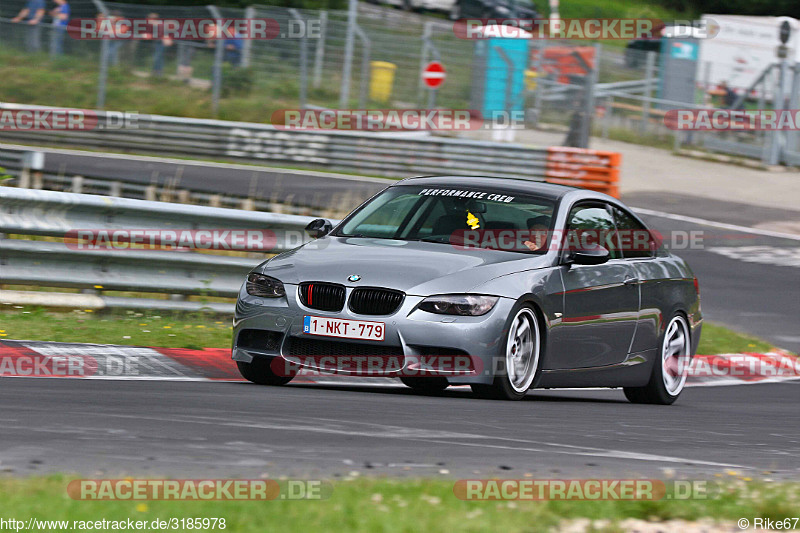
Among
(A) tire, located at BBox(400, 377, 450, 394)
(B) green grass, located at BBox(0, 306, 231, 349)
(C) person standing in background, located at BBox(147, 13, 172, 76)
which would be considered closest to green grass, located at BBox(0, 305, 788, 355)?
(B) green grass, located at BBox(0, 306, 231, 349)

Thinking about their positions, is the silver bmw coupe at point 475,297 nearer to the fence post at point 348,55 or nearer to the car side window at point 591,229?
the car side window at point 591,229

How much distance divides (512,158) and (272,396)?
1690 centimetres

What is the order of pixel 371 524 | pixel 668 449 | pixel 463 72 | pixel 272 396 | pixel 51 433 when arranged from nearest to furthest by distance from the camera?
pixel 371 524 < pixel 51 433 < pixel 668 449 < pixel 272 396 < pixel 463 72

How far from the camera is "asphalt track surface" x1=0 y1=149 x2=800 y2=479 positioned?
5.40 meters

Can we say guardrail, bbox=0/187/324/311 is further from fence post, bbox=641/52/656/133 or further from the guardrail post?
the guardrail post

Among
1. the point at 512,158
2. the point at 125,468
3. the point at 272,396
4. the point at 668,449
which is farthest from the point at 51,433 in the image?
the point at 512,158

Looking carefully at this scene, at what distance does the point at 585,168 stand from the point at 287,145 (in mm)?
6212

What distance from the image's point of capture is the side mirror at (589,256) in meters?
8.62

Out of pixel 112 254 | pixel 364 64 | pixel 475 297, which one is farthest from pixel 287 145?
pixel 475 297

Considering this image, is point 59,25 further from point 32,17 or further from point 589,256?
point 589,256

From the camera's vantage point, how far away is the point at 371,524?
435 cm

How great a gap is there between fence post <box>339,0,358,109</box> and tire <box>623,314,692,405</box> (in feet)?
59.5

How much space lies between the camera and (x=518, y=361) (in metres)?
8.06

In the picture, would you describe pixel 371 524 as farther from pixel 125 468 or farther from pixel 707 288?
pixel 707 288
